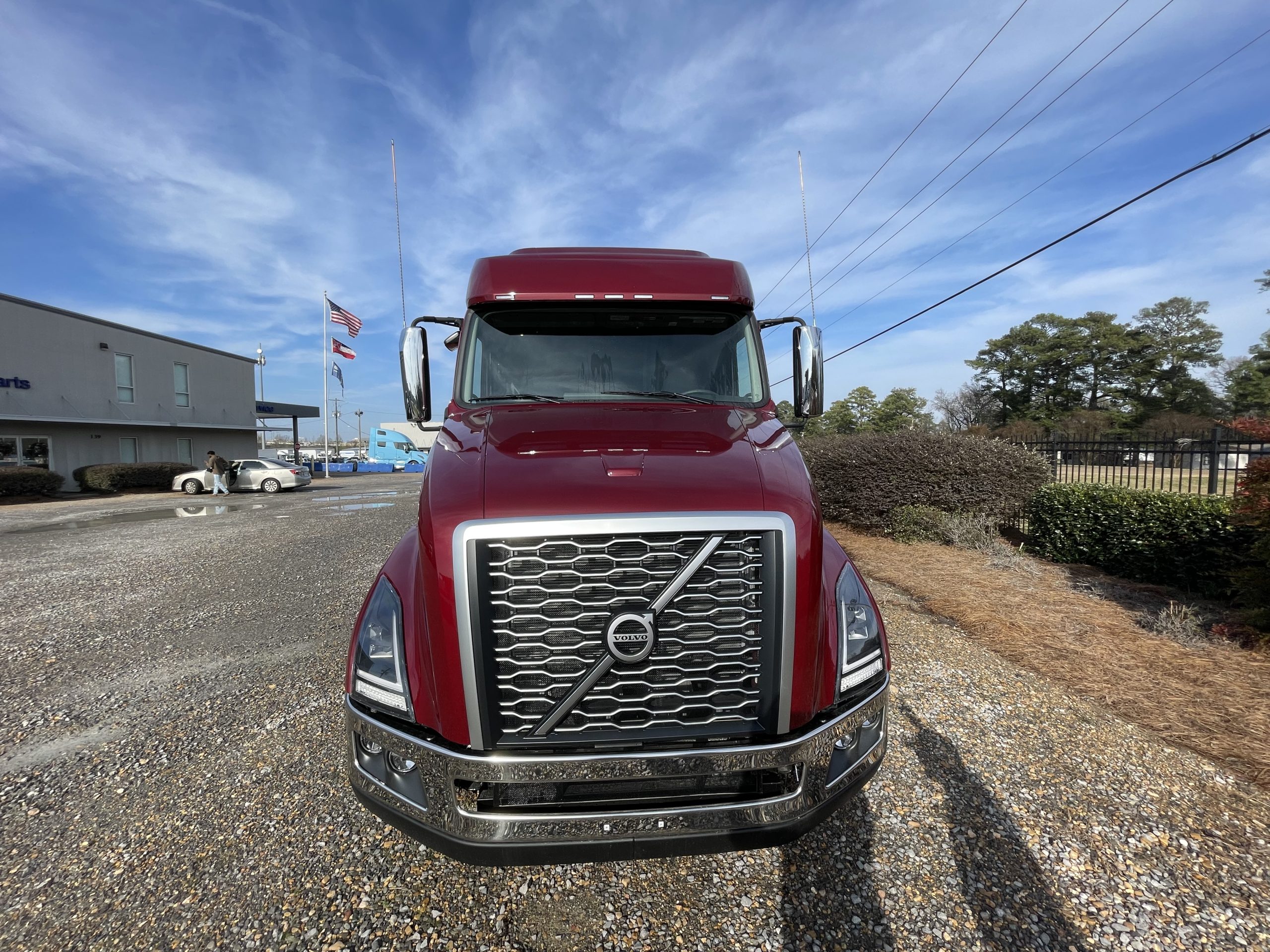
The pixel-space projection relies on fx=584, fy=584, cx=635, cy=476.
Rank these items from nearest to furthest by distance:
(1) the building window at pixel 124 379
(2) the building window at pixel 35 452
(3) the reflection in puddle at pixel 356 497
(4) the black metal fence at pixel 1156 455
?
(4) the black metal fence at pixel 1156 455 → (3) the reflection in puddle at pixel 356 497 → (2) the building window at pixel 35 452 → (1) the building window at pixel 124 379

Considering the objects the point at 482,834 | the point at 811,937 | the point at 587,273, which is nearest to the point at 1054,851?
the point at 811,937

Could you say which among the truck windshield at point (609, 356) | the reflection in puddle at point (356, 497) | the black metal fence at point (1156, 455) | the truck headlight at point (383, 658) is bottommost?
the reflection in puddle at point (356, 497)

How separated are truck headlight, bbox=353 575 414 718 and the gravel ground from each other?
881 mm

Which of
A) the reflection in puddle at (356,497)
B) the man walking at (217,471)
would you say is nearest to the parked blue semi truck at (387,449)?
the man walking at (217,471)

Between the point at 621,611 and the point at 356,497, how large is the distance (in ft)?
66.3

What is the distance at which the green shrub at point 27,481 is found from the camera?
63.1ft

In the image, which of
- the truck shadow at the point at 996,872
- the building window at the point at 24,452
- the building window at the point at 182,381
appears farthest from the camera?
the building window at the point at 182,381

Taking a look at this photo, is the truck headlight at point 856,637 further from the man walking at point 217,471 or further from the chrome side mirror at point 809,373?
the man walking at point 217,471

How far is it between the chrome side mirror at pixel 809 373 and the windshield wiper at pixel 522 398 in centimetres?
165

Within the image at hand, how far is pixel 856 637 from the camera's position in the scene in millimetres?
2262

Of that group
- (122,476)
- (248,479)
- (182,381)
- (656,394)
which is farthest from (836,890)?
(182,381)

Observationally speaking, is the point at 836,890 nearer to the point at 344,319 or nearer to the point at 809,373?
the point at 809,373

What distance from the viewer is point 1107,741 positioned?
3.24m

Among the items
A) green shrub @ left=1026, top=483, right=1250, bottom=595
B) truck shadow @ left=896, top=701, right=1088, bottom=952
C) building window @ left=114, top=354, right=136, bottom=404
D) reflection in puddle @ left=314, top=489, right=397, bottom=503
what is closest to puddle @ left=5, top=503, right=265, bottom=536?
reflection in puddle @ left=314, top=489, right=397, bottom=503
